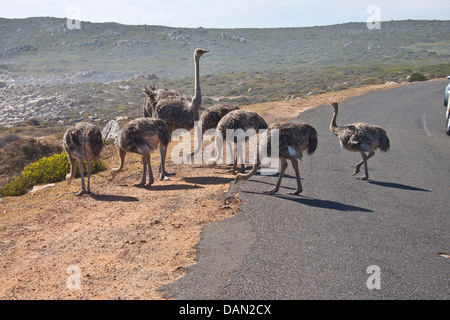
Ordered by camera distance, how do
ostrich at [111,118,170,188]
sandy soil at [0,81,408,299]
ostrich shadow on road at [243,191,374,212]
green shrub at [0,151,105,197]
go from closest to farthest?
sandy soil at [0,81,408,299], ostrich shadow on road at [243,191,374,212], ostrich at [111,118,170,188], green shrub at [0,151,105,197]

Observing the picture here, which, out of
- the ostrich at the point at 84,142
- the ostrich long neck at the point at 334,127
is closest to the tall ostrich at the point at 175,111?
the ostrich at the point at 84,142

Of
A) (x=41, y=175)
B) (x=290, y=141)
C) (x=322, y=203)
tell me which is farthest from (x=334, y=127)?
(x=41, y=175)

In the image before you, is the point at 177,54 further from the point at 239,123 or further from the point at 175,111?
the point at 239,123

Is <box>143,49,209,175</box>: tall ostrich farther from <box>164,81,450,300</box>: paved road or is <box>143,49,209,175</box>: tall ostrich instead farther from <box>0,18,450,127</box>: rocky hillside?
<box>0,18,450,127</box>: rocky hillside

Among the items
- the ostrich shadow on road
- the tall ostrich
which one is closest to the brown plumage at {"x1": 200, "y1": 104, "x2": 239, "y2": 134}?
the tall ostrich

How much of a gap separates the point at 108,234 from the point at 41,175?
256 inches

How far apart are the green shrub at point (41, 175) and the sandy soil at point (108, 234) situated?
103 centimetres

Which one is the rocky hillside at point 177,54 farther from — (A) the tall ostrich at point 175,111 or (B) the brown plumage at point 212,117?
(B) the brown plumage at point 212,117

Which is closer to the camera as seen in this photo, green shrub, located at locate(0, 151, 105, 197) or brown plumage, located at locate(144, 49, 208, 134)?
brown plumage, located at locate(144, 49, 208, 134)

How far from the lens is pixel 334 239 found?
730cm

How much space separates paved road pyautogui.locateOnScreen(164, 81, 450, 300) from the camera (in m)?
5.75

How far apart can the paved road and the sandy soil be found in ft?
1.44

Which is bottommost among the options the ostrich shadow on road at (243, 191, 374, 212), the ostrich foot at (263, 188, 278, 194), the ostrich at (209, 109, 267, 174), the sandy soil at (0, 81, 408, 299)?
the sandy soil at (0, 81, 408, 299)
